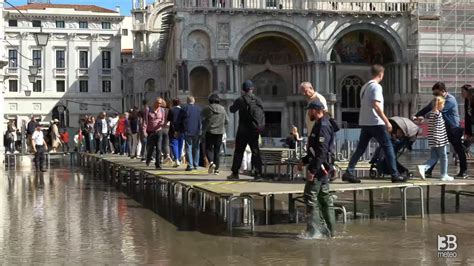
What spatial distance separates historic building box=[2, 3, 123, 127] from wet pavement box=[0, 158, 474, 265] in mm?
70461

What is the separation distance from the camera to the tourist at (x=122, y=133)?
Answer: 23.1 m

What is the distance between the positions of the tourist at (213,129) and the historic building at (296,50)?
109 feet

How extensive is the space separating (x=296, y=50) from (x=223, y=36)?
6062mm

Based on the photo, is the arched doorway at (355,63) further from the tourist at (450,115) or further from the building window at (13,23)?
the building window at (13,23)

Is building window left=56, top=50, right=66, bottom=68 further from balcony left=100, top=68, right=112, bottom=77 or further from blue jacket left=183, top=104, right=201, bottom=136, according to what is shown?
blue jacket left=183, top=104, right=201, bottom=136

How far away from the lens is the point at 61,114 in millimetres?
79000

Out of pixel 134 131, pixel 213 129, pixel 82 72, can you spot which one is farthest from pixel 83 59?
pixel 213 129

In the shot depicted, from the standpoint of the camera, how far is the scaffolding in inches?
1704

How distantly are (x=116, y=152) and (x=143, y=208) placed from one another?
13145mm

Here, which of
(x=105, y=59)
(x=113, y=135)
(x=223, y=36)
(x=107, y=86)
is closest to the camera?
(x=113, y=135)

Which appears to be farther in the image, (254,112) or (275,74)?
(275,74)

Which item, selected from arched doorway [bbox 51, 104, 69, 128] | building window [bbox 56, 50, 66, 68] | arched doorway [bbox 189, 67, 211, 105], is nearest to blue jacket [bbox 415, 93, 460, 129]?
arched doorway [bbox 189, 67, 211, 105]

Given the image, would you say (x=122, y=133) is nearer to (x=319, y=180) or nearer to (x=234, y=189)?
(x=234, y=189)

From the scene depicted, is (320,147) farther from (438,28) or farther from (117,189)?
(438,28)
